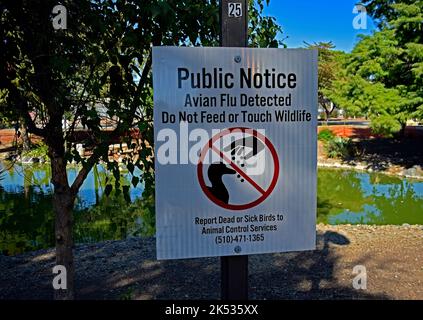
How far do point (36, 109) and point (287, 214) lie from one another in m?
1.93

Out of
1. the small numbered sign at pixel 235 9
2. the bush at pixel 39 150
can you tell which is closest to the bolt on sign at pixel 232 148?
the small numbered sign at pixel 235 9

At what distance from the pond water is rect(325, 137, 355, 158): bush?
364 cm

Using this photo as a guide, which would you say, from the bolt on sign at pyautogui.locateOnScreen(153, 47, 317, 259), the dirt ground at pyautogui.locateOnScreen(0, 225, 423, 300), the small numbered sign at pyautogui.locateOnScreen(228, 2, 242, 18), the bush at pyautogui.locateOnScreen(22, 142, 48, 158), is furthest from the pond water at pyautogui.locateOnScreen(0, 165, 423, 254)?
the small numbered sign at pyautogui.locateOnScreen(228, 2, 242, 18)

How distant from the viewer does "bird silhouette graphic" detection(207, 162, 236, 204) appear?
79.0 inches

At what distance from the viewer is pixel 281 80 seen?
2043mm

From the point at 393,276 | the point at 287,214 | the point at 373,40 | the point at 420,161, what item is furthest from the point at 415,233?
the point at 420,161

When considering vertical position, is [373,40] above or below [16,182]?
above

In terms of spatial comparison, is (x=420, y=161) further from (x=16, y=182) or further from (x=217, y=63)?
(x=217, y=63)

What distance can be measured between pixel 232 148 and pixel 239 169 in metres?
0.11

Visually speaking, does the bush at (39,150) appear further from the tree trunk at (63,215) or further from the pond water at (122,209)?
the pond water at (122,209)

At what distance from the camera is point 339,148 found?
811 inches

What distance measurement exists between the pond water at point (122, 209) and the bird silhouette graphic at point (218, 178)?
4.75 metres

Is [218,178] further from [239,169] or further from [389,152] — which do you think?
[389,152]

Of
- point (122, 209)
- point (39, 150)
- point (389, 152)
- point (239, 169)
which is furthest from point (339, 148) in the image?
point (239, 169)
